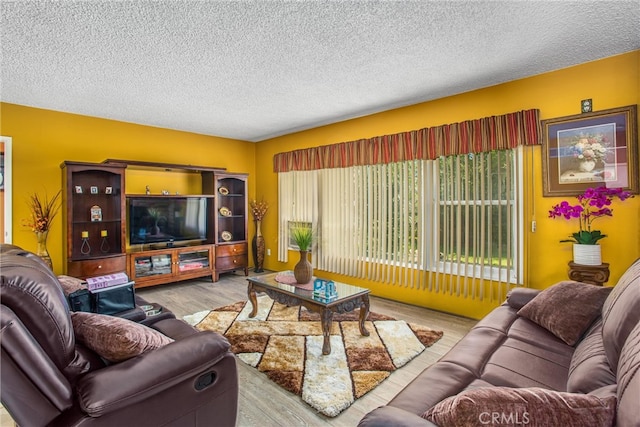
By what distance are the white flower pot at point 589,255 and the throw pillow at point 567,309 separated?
62 cm

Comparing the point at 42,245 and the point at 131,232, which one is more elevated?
the point at 131,232

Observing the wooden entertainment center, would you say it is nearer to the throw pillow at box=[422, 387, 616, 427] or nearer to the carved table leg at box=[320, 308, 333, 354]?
the carved table leg at box=[320, 308, 333, 354]

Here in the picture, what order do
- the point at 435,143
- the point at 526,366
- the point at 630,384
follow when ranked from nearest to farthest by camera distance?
1. the point at 630,384
2. the point at 526,366
3. the point at 435,143

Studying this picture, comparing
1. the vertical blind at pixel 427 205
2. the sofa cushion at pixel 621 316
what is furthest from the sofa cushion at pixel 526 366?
the vertical blind at pixel 427 205

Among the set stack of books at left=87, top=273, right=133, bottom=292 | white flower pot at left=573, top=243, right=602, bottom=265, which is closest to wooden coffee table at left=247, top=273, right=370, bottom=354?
stack of books at left=87, top=273, right=133, bottom=292

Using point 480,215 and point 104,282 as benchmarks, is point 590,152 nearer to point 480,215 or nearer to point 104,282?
point 480,215

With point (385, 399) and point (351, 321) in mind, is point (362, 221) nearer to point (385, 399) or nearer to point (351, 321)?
point (351, 321)

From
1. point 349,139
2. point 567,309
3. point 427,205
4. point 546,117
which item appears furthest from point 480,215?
point 349,139

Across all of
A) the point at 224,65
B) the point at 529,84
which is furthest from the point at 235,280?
the point at 529,84

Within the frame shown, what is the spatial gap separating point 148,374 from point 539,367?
1.82 m

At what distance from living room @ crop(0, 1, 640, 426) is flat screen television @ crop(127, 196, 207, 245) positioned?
0.33 meters

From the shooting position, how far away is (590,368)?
1279 mm

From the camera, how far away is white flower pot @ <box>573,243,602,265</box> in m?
2.49

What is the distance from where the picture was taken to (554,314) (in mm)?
1905
